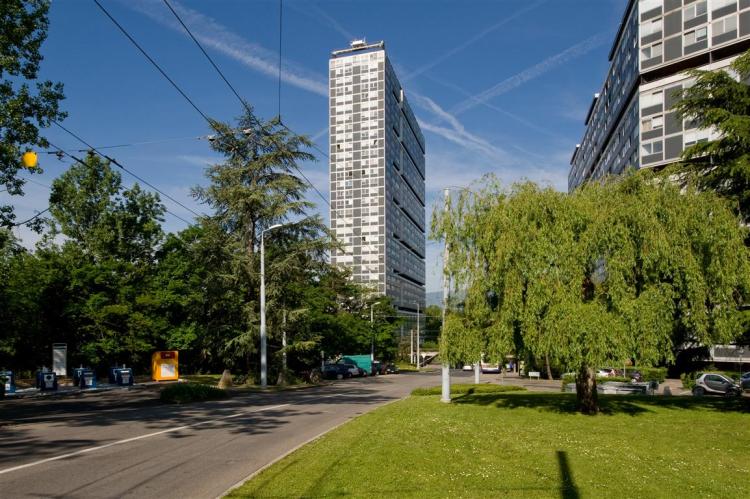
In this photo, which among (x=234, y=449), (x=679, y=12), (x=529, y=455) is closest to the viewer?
(x=529, y=455)

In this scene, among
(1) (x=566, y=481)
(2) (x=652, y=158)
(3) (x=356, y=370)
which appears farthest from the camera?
(3) (x=356, y=370)

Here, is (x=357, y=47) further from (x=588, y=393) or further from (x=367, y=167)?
(x=588, y=393)

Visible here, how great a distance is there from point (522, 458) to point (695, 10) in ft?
169

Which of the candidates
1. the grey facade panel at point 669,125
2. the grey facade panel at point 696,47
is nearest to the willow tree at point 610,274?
the grey facade panel at point 669,125

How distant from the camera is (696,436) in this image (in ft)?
43.8

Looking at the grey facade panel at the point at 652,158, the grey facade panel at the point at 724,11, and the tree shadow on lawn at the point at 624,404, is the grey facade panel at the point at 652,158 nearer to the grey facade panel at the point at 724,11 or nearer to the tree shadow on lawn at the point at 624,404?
the grey facade panel at the point at 724,11

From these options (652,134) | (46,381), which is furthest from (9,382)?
(652,134)

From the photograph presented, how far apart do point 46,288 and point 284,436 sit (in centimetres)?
3191

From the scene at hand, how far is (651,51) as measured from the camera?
2064 inches

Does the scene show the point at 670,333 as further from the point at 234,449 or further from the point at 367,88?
the point at 367,88

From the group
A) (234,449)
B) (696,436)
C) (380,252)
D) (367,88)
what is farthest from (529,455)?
(367,88)

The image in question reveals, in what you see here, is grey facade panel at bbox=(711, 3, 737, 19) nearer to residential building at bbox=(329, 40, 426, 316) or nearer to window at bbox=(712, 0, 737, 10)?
window at bbox=(712, 0, 737, 10)

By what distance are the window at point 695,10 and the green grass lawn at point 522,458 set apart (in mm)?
A: 42721

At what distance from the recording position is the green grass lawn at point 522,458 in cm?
834
